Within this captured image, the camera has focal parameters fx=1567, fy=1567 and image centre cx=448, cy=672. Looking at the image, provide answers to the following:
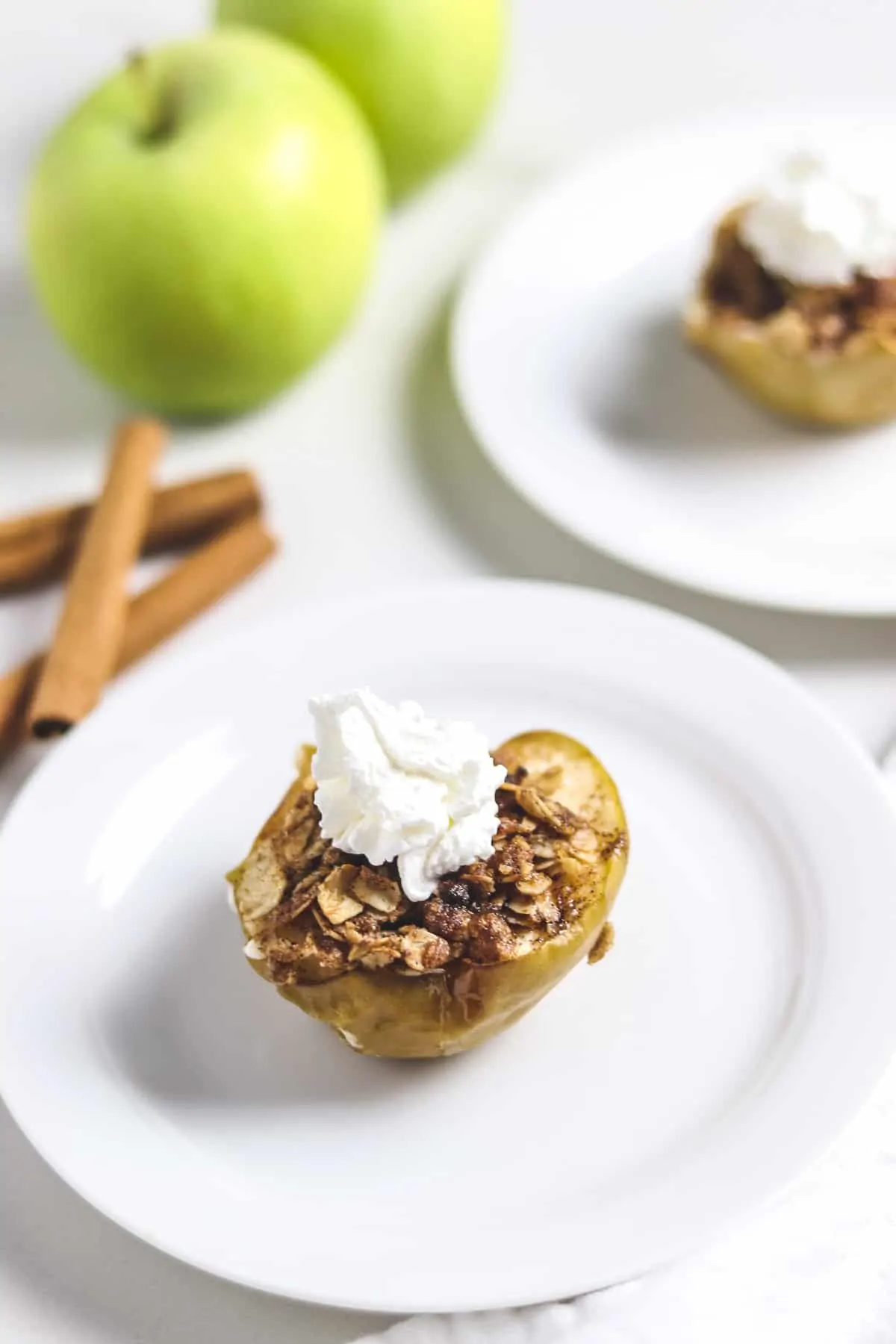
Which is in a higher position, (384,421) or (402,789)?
(402,789)

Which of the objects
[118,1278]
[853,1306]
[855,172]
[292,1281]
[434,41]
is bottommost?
[118,1278]

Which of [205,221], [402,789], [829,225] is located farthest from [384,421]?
[402,789]

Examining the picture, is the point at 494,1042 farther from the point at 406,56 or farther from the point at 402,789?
the point at 406,56

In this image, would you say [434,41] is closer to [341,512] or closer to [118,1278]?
[341,512]

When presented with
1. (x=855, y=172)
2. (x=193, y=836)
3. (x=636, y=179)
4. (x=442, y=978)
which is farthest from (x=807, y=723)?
(x=636, y=179)

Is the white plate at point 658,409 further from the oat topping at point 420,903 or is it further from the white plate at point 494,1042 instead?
the oat topping at point 420,903

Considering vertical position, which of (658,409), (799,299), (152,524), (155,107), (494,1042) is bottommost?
(152,524)
